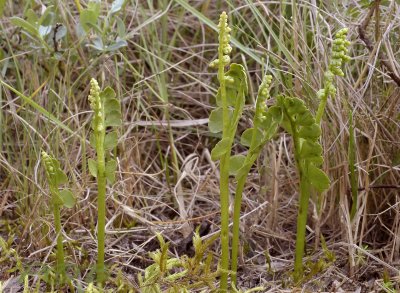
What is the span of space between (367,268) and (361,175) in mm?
231

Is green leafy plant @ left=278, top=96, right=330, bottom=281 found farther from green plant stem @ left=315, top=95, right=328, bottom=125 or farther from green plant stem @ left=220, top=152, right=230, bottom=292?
green plant stem @ left=220, top=152, right=230, bottom=292

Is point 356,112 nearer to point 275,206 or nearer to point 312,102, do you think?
point 312,102

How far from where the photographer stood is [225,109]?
1.36 m

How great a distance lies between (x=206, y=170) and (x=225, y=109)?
0.71 metres

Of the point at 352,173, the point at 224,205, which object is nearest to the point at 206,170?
the point at 352,173

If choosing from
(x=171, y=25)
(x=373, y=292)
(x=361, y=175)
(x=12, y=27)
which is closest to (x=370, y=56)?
(x=361, y=175)

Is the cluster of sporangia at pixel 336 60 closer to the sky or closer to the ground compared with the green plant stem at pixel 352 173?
closer to the sky

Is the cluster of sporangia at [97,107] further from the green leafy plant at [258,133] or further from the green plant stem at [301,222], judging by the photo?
the green plant stem at [301,222]

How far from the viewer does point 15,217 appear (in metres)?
1.86

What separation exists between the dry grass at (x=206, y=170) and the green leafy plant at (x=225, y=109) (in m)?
0.24

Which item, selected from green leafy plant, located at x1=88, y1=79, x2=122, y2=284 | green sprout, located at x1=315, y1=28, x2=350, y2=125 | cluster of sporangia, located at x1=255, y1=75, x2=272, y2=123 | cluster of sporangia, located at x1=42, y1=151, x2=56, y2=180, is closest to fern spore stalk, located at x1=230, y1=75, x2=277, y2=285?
cluster of sporangia, located at x1=255, y1=75, x2=272, y2=123

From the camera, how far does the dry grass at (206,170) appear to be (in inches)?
64.6

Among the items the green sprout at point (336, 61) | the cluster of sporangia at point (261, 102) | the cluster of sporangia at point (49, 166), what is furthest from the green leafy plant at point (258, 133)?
the cluster of sporangia at point (49, 166)

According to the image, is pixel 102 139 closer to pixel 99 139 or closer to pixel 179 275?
pixel 99 139
